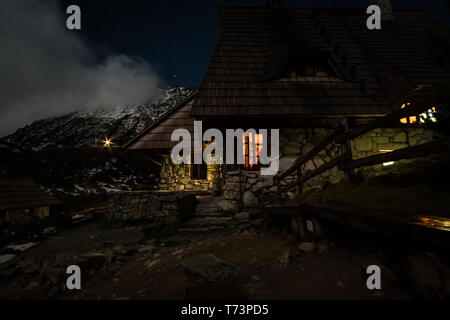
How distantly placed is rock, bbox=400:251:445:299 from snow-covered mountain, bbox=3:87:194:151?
11943cm

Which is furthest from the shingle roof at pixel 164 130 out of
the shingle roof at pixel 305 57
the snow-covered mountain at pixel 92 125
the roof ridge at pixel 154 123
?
the snow-covered mountain at pixel 92 125

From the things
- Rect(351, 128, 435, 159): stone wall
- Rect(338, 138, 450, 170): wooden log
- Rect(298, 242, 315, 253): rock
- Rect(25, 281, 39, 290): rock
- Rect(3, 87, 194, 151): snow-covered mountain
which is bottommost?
Rect(25, 281, 39, 290): rock

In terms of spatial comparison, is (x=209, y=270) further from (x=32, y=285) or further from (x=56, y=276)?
(x=32, y=285)

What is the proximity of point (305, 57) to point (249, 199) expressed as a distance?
6198mm

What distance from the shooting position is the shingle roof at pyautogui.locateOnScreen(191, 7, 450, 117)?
6.87 metres

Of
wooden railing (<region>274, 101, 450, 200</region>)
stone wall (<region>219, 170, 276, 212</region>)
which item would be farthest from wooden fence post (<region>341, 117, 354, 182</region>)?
stone wall (<region>219, 170, 276, 212</region>)

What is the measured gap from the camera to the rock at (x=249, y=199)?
6.85m

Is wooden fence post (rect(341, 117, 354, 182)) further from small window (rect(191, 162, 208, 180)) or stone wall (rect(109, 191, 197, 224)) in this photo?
small window (rect(191, 162, 208, 180))

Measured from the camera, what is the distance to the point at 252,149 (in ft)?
24.2

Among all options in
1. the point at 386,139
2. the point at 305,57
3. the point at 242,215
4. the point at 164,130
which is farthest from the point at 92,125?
the point at 386,139

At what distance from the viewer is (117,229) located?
7410 mm

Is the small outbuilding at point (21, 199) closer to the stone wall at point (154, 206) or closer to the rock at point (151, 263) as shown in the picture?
the stone wall at point (154, 206)
